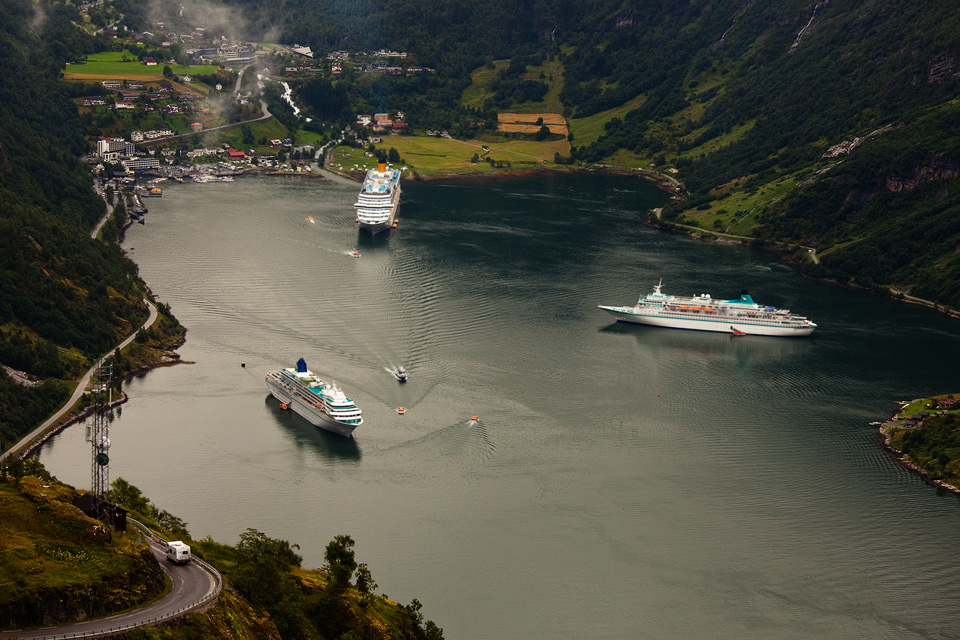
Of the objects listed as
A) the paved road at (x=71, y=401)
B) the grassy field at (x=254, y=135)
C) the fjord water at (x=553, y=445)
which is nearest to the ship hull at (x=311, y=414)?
the fjord water at (x=553, y=445)

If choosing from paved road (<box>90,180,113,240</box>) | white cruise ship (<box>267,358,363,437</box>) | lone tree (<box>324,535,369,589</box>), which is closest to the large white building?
paved road (<box>90,180,113,240</box>)

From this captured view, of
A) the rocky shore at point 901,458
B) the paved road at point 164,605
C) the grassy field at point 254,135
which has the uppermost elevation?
the grassy field at point 254,135

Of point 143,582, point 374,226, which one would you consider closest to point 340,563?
point 143,582

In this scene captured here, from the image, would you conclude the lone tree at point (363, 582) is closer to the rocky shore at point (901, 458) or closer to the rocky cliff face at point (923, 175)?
the rocky shore at point (901, 458)

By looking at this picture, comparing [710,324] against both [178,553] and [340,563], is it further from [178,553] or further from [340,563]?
[178,553]

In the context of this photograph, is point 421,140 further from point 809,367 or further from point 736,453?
point 736,453
